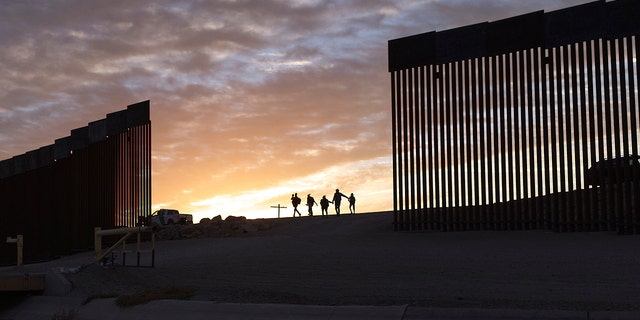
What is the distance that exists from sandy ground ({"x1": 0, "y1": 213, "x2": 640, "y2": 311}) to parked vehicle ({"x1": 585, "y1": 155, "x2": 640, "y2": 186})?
1.42m

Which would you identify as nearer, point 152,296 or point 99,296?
point 152,296

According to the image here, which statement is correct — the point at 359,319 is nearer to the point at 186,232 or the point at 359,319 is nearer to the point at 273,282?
the point at 273,282

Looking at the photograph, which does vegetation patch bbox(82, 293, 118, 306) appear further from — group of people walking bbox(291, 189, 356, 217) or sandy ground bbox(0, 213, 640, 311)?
group of people walking bbox(291, 189, 356, 217)

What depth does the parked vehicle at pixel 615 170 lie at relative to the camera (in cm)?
1958

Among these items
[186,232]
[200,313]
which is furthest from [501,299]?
[186,232]

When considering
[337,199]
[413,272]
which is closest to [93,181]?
[337,199]

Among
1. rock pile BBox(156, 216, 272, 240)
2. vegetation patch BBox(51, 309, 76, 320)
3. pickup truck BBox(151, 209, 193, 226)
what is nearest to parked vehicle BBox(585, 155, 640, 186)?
vegetation patch BBox(51, 309, 76, 320)

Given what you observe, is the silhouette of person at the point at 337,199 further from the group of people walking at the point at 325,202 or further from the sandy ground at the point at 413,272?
the sandy ground at the point at 413,272

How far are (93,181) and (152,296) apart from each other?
16.7 metres

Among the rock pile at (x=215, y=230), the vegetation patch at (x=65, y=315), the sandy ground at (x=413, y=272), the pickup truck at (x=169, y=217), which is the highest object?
the pickup truck at (x=169, y=217)

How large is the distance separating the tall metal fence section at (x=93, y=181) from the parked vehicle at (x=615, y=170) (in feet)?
53.1

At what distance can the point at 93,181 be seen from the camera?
29.5 meters

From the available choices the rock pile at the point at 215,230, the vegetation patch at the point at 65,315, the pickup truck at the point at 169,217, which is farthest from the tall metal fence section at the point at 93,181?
the vegetation patch at the point at 65,315

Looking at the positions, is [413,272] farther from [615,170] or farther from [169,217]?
[169,217]
